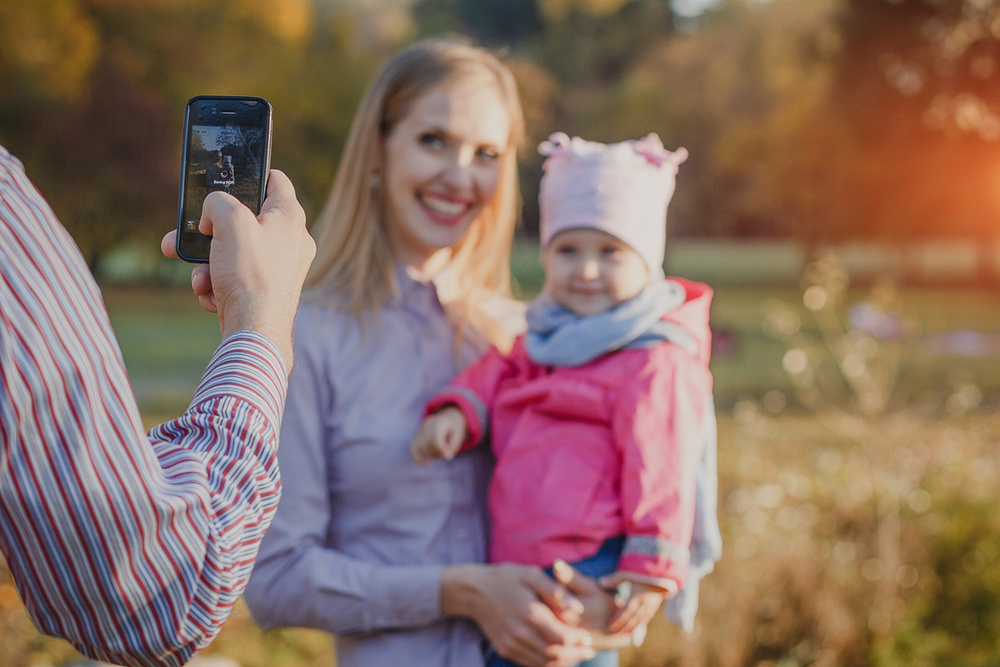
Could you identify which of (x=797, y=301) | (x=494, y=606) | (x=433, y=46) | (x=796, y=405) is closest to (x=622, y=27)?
(x=797, y=301)

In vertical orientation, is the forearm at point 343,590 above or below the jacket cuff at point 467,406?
below

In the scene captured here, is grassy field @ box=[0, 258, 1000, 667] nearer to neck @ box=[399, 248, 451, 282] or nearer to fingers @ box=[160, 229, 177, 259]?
neck @ box=[399, 248, 451, 282]

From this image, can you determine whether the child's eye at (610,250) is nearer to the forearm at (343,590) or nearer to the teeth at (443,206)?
the teeth at (443,206)

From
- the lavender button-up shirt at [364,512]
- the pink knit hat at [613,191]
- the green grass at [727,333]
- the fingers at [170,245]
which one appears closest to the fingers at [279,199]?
the fingers at [170,245]

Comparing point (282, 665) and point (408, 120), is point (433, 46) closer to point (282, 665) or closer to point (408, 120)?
point (408, 120)

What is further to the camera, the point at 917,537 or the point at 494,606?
the point at 917,537

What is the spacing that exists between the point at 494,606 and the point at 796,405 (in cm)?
658

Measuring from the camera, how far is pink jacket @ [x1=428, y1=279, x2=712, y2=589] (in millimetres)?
1813

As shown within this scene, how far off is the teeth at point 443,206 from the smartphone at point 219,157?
35.4 inches

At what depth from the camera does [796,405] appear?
308 inches

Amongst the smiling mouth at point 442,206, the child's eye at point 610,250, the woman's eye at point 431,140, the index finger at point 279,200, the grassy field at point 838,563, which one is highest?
the woman's eye at point 431,140

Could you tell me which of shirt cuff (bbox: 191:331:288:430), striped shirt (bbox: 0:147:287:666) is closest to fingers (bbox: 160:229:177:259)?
shirt cuff (bbox: 191:331:288:430)

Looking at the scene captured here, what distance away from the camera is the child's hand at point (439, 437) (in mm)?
1891

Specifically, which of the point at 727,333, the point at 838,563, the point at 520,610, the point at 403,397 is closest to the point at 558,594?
the point at 520,610
